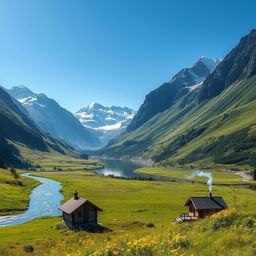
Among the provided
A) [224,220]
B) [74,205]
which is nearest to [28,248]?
[74,205]

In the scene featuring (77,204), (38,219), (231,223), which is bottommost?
(38,219)

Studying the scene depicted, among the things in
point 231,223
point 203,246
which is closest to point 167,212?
point 231,223

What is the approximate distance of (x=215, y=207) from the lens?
7875 cm

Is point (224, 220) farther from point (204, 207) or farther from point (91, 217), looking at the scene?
point (204, 207)

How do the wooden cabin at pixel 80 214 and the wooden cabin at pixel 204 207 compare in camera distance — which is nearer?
the wooden cabin at pixel 80 214

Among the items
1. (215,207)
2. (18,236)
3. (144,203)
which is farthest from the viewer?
(144,203)

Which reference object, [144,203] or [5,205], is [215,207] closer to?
[144,203]

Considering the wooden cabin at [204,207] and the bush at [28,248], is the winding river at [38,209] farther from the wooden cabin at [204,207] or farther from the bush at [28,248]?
the wooden cabin at [204,207]

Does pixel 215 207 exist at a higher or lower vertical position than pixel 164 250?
lower

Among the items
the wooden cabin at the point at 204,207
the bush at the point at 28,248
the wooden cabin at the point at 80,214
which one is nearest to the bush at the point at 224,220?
the bush at the point at 28,248

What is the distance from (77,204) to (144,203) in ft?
146

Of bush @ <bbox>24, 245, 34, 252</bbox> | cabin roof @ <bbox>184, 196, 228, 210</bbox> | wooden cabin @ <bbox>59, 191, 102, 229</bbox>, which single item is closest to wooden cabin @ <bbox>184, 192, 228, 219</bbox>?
cabin roof @ <bbox>184, 196, 228, 210</bbox>

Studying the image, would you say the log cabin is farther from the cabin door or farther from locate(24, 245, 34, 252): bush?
locate(24, 245, 34, 252): bush

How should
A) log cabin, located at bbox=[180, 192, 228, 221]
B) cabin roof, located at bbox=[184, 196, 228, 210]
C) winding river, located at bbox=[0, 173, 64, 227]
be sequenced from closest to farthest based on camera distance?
log cabin, located at bbox=[180, 192, 228, 221] → cabin roof, located at bbox=[184, 196, 228, 210] → winding river, located at bbox=[0, 173, 64, 227]
